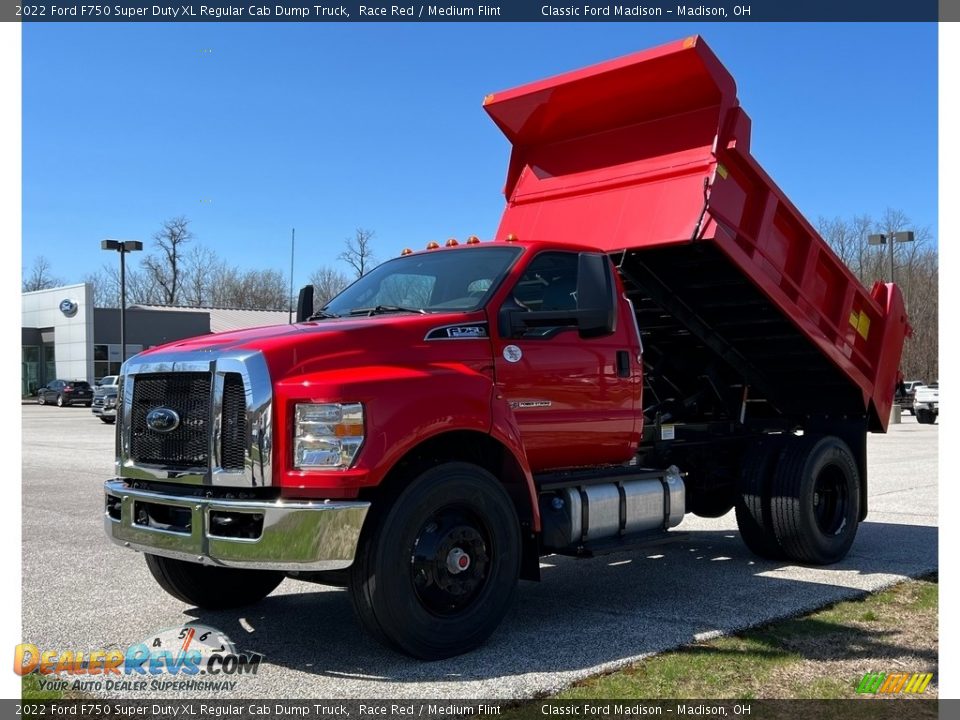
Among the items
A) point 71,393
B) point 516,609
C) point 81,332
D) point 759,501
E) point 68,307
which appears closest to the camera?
point 516,609

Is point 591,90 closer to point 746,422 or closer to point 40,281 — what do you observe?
point 746,422

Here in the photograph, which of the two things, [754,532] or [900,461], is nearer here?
[754,532]

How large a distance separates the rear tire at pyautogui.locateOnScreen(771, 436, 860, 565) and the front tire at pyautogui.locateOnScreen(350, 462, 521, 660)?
10.6 ft

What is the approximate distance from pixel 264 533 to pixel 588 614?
2428 mm

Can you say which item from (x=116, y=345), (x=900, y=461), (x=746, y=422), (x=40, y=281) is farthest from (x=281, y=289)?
(x=746, y=422)

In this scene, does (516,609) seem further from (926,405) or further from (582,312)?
(926,405)

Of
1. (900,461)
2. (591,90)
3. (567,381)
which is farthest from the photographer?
(900,461)

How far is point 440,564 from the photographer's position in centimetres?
500

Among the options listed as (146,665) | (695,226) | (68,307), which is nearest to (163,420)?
(146,665)

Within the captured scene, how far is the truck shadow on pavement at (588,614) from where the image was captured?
4.91m

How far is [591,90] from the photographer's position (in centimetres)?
715

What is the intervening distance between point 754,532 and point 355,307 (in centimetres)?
393

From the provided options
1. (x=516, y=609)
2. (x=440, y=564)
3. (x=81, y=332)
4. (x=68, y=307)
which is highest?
(x=68, y=307)

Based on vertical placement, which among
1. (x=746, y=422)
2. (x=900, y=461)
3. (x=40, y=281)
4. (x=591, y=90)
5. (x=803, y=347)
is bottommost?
(x=900, y=461)
